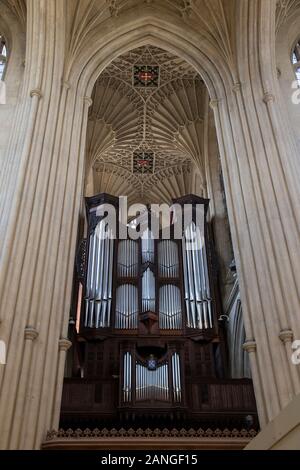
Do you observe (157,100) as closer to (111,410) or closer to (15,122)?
(15,122)

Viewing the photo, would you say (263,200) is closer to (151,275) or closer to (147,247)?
(151,275)

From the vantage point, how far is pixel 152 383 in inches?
421

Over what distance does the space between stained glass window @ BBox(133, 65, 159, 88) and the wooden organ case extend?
194 inches

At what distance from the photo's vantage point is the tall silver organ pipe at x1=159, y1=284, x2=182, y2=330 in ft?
42.6

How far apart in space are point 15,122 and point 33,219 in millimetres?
3479

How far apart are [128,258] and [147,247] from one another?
0.74 meters

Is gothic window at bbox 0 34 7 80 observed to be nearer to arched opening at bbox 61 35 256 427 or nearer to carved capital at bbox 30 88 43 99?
carved capital at bbox 30 88 43 99

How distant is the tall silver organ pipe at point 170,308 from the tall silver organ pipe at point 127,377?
2050 mm

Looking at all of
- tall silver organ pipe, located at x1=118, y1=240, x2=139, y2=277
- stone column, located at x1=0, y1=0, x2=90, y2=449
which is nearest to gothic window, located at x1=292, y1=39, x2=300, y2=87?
stone column, located at x1=0, y1=0, x2=90, y2=449

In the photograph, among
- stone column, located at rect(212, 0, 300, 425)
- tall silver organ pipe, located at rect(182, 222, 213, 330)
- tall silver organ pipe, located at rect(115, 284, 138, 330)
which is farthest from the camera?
tall silver organ pipe, located at rect(182, 222, 213, 330)

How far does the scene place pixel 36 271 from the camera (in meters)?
9.49
